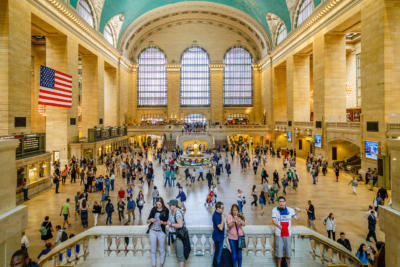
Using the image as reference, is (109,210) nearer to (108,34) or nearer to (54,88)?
(54,88)

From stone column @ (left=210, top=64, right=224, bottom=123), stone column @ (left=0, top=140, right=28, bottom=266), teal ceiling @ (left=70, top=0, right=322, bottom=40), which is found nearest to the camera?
stone column @ (left=0, top=140, right=28, bottom=266)

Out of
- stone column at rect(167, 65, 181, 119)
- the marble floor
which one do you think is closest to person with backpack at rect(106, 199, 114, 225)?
the marble floor

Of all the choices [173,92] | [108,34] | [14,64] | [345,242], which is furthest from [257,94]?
[345,242]

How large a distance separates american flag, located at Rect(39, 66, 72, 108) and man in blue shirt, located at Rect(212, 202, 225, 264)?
14.3 m

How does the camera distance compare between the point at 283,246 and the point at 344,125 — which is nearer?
the point at 283,246

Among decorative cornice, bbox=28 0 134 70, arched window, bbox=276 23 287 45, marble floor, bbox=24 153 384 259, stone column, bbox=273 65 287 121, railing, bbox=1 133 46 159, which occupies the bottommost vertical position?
marble floor, bbox=24 153 384 259

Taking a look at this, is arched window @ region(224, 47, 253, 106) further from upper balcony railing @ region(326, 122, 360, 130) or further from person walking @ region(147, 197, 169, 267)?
person walking @ region(147, 197, 169, 267)

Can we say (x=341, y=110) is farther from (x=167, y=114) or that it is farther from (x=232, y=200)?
(x=167, y=114)

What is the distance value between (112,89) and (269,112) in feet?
66.8

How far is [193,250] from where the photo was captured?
3945 mm

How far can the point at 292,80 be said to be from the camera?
2369 centimetres

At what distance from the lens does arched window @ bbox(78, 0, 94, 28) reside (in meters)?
19.6

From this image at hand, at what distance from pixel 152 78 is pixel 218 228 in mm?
36416

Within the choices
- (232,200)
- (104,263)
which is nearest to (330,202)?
(232,200)
